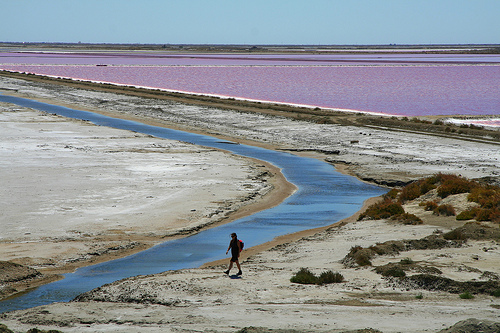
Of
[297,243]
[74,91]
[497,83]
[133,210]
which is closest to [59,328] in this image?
[297,243]

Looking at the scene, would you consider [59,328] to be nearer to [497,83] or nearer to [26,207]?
[26,207]

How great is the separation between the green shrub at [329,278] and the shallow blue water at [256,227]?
14.7 feet

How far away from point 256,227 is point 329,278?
7710 millimetres

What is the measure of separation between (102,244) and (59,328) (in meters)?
7.45

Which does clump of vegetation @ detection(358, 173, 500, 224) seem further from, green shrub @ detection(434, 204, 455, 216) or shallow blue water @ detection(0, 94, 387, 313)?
shallow blue water @ detection(0, 94, 387, 313)

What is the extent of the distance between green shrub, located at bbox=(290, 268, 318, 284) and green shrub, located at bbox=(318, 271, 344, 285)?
0.48 ft

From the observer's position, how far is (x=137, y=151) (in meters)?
35.8

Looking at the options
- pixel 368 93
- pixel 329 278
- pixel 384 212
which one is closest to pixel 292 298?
pixel 329 278

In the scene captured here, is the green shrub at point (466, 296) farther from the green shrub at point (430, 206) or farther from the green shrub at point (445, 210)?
the green shrub at point (430, 206)

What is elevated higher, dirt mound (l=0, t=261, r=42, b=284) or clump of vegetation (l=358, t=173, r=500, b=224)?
clump of vegetation (l=358, t=173, r=500, b=224)

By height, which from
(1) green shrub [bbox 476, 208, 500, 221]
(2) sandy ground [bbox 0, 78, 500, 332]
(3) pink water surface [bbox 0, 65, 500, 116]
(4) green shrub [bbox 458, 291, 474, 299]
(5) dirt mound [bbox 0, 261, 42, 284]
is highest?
(3) pink water surface [bbox 0, 65, 500, 116]

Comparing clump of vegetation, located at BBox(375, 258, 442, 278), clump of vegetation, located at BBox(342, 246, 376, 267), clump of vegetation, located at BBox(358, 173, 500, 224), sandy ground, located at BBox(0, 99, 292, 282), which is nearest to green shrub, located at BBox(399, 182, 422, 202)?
clump of vegetation, located at BBox(358, 173, 500, 224)

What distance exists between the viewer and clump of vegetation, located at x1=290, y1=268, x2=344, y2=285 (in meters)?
13.8

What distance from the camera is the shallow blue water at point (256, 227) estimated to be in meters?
15.2
